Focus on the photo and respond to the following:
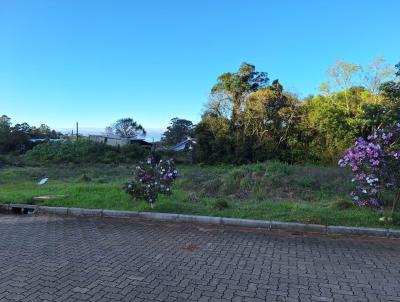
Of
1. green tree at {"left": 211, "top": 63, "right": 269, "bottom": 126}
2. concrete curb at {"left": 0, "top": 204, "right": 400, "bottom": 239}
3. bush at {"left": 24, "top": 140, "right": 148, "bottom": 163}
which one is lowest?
concrete curb at {"left": 0, "top": 204, "right": 400, "bottom": 239}

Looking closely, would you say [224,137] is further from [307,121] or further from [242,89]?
[307,121]

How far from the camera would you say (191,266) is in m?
4.74

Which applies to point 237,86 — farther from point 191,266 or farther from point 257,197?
point 191,266

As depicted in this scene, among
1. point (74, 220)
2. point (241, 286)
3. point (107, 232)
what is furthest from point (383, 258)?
point (74, 220)

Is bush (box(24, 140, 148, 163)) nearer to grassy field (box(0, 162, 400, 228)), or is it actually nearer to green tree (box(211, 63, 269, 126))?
green tree (box(211, 63, 269, 126))

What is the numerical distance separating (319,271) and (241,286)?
1.15 metres

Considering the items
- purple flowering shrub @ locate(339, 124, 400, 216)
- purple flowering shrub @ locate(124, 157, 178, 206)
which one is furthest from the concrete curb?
purple flowering shrub @ locate(339, 124, 400, 216)

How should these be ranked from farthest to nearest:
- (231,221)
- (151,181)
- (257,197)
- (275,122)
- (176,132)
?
1. (176,132)
2. (275,122)
3. (257,197)
4. (151,181)
5. (231,221)

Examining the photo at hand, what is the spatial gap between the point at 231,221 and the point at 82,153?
28047 millimetres

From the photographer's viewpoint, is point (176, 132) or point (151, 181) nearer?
point (151, 181)

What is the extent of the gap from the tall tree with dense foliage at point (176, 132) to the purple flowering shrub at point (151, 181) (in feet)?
201

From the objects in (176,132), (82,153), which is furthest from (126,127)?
(82,153)

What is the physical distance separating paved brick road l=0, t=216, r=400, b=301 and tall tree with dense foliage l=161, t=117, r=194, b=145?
209ft

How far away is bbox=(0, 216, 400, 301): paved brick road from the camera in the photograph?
3.86 metres
